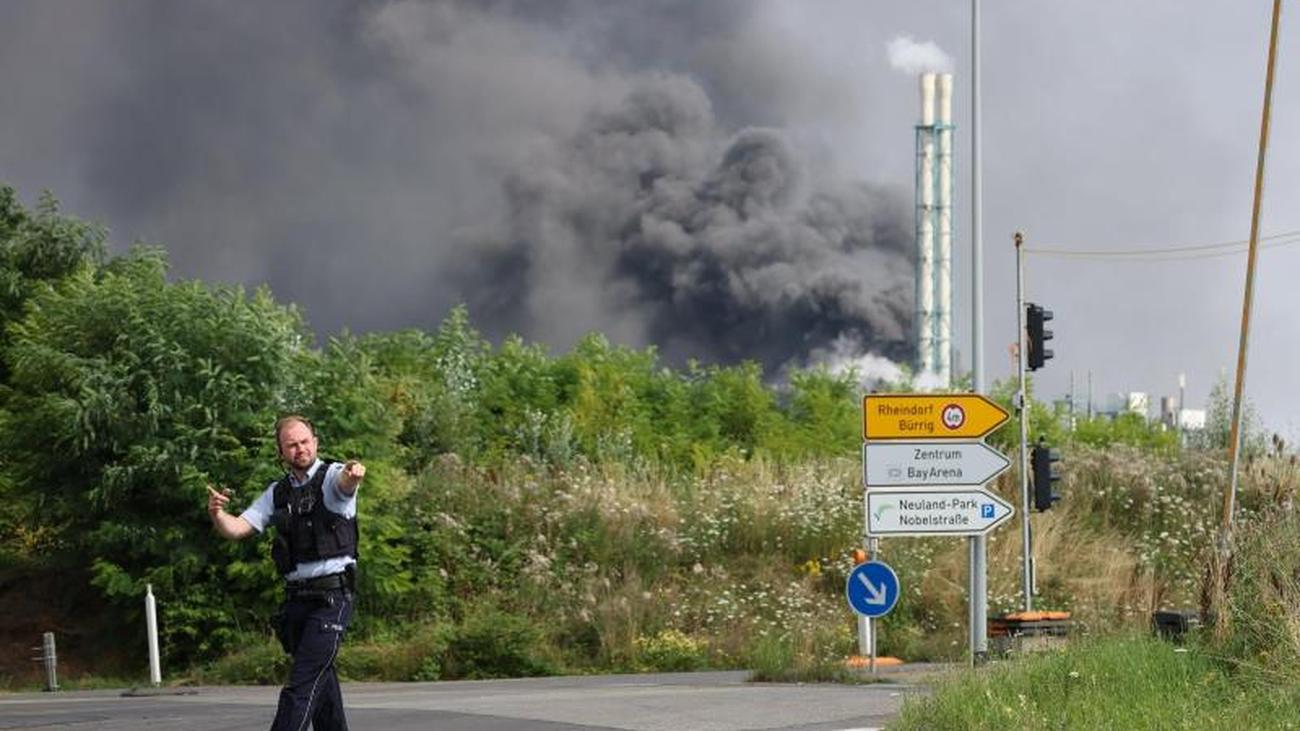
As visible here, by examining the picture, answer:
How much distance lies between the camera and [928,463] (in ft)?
71.4

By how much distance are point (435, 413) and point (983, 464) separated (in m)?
17.3

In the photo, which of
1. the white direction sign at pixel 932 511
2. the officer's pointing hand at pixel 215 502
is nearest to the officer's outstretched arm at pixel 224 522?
the officer's pointing hand at pixel 215 502

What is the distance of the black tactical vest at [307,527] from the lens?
10.8 metres

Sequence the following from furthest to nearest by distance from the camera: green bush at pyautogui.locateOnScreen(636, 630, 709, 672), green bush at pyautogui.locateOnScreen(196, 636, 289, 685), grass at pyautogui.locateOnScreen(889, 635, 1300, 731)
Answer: green bush at pyautogui.locateOnScreen(636, 630, 709, 672) → green bush at pyautogui.locateOnScreen(196, 636, 289, 685) → grass at pyautogui.locateOnScreen(889, 635, 1300, 731)

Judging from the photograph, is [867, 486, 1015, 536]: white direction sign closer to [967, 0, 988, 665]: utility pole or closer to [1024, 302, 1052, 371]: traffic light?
[967, 0, 988, 665]: utility pole

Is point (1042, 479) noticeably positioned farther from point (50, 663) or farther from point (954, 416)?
point (50, 663)

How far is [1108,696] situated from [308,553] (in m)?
5.30

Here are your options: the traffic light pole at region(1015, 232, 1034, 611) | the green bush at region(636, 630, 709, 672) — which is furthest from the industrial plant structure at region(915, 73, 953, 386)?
the green bush at region(636, 630, 709, 672)

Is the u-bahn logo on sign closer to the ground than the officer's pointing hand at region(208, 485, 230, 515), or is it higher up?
higher up

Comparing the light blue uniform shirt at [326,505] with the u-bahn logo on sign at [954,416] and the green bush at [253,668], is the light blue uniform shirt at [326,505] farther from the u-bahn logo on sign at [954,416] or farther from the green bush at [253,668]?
the green bush at [253,668]

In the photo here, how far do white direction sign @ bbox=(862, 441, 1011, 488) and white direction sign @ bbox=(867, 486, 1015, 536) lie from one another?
13 cm

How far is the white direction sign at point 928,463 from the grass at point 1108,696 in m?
6.71

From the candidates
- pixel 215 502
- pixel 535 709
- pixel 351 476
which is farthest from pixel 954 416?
pixel 215 502

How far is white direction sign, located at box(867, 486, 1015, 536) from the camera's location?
2155 cm
